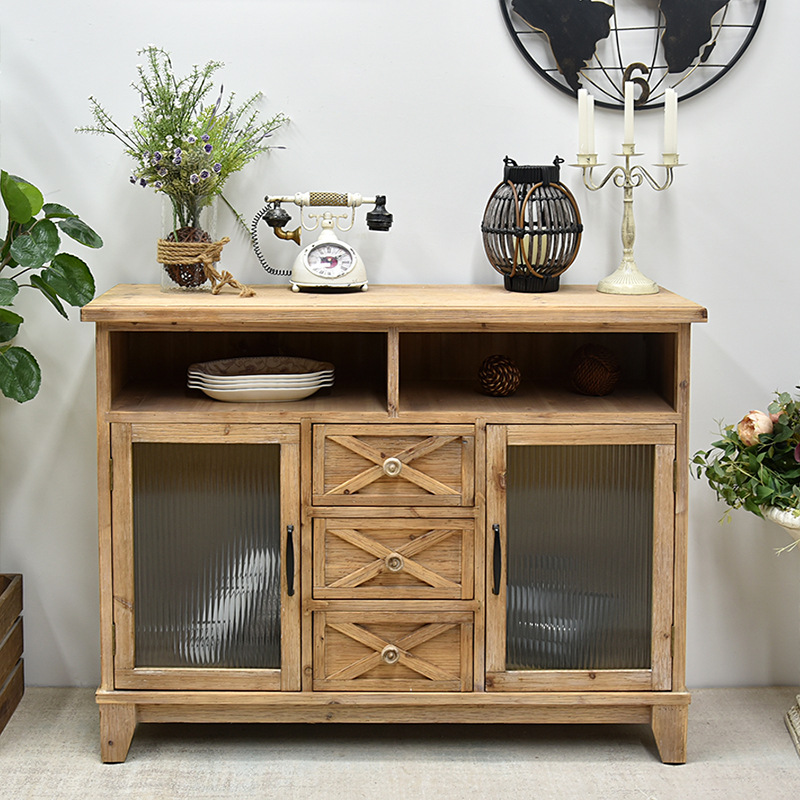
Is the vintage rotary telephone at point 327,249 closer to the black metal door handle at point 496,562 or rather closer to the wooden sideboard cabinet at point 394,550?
the wooden sideboard cabinet at point 394,550

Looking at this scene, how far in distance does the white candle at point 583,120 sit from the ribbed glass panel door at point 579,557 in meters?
0.71

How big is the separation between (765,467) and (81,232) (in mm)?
1659

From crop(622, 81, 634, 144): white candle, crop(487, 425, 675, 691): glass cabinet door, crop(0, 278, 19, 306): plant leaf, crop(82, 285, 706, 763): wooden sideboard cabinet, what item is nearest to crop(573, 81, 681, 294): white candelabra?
crop(622, 81, 634, 144): white candle

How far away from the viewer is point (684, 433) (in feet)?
7.39

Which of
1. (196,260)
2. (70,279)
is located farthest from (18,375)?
(196,260)

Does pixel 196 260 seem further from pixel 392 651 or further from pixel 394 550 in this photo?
pixel 392 651

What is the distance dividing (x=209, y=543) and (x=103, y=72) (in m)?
1.18

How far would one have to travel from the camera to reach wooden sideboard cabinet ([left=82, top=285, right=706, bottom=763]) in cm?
225

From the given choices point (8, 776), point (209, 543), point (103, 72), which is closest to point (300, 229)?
point (103, 72)

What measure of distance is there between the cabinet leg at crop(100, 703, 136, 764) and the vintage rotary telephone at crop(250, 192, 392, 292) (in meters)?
1.04

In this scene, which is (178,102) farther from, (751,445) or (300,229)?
(751,445)

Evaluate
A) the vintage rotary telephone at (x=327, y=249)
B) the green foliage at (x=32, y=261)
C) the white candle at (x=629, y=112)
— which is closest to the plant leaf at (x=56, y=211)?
the green foliage at (x=32, y=261)

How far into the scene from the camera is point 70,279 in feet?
7.68

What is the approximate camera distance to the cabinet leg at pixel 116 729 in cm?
233
